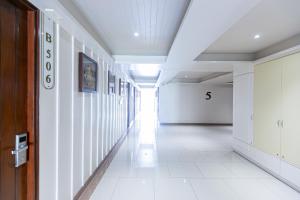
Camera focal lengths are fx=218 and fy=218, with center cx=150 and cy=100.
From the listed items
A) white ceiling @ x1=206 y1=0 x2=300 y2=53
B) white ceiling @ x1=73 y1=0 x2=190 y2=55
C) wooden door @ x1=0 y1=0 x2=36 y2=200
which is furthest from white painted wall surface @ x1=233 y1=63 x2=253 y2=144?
wooden door @ x1=0 y1=0 x2=36 y2=200

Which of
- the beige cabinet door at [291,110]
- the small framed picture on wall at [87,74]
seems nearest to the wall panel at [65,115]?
the small framed picture on wall at [87,74]

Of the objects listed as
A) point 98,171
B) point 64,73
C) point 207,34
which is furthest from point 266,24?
point 98,171

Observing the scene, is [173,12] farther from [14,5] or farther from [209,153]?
[209,153]

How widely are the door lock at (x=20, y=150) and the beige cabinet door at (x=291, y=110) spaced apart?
4069 mm

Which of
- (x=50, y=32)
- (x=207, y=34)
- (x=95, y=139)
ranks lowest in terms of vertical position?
(x=95, y=139)

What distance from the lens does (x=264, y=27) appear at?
3.51 metres

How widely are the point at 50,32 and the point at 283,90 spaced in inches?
162

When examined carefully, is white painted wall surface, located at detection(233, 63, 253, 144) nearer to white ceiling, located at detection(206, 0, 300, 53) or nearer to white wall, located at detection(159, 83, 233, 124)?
white ceiling, located at detection(206, 0, 300, 53)

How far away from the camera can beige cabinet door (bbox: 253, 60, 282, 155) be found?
14.4ft

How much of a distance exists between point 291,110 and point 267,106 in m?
0.82

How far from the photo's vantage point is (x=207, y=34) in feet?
10.2

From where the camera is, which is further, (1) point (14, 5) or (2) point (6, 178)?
(1) point (14, 5)

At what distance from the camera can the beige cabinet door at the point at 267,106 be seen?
4.38 metres

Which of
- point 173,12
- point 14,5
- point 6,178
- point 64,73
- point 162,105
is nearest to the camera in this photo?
point 6,178
